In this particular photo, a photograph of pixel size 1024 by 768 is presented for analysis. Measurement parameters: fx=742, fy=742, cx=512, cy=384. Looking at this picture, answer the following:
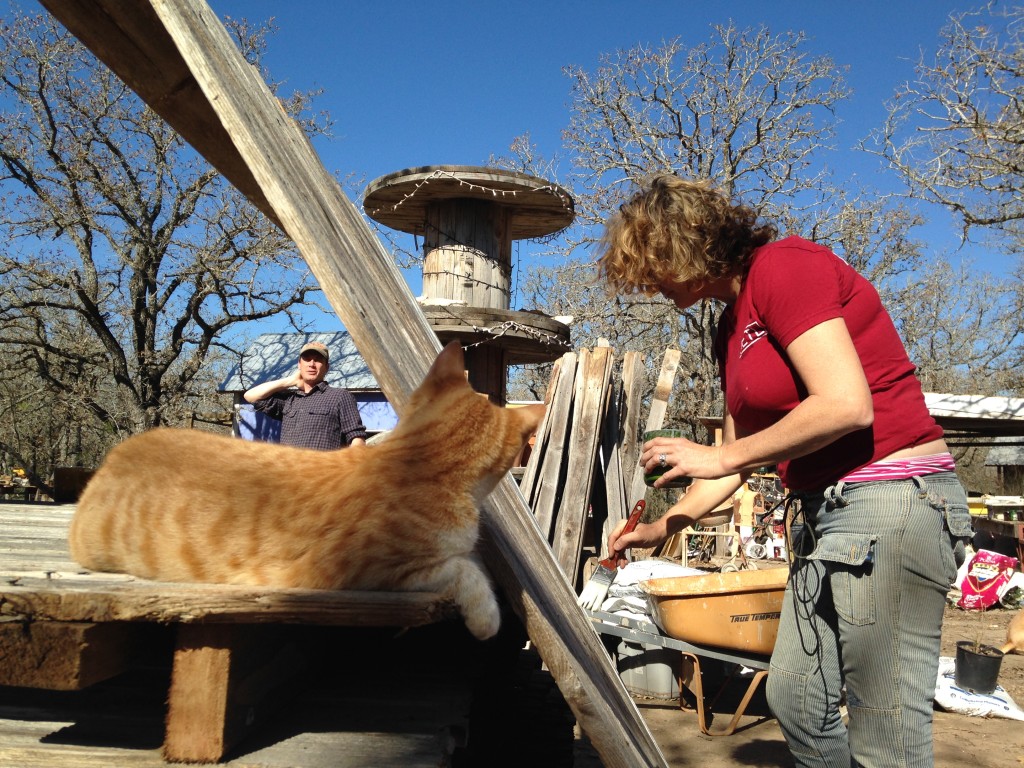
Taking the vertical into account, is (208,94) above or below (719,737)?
above

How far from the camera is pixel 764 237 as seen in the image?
2379mm

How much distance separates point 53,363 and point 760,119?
17640 millimetres

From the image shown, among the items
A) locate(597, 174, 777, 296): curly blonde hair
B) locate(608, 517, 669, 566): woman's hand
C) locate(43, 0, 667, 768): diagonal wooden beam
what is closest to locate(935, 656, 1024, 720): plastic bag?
locate(608, 517, 669, 566): woman's hand

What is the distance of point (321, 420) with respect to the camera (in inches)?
221

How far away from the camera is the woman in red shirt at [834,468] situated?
190cm

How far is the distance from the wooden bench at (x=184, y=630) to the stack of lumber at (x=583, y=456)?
472 cm

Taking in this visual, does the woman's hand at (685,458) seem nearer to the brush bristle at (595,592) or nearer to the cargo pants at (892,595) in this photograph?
the cargo pants at (892,595)

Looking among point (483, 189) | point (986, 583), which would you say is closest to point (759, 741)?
point (483, 189)

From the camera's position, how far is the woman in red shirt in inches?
74.9

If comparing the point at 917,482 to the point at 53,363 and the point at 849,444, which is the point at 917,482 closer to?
the point at 849,444

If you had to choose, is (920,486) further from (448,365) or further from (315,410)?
(315,410)

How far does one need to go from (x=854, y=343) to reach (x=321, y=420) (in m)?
4.31

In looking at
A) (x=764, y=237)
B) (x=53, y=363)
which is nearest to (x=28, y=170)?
(x=53, y=363)

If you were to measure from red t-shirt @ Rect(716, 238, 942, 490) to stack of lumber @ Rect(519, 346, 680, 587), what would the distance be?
161 inches
